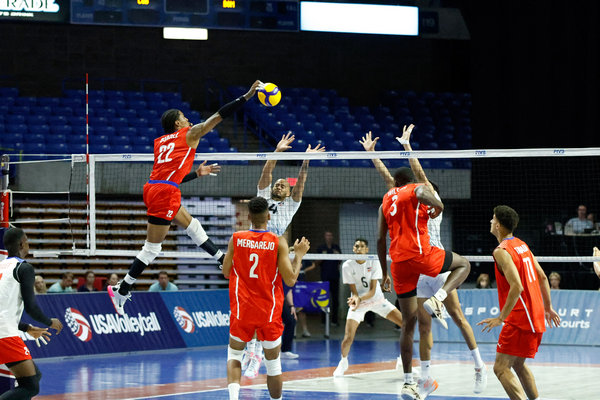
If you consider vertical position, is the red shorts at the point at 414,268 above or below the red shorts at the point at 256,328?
above

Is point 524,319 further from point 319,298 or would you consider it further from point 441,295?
point 319,298

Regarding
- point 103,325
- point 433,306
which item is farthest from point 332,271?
point 433,306

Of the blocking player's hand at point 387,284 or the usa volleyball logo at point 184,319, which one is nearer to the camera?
the blocking player's hand at point 387,284

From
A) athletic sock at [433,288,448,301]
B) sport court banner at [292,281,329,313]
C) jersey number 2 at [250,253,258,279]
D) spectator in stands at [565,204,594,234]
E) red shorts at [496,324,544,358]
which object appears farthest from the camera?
spectator in stands at [565,204,594,234]

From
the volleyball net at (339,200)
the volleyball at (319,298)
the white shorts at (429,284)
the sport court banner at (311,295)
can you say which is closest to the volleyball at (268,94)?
the white shorts at (429,284)

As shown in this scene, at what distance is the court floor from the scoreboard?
7.62 meters

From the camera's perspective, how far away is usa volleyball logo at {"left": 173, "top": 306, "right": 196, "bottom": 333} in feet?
55.0

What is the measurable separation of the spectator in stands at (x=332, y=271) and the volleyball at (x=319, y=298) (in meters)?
1.67

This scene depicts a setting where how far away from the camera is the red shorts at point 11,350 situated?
7.82 m

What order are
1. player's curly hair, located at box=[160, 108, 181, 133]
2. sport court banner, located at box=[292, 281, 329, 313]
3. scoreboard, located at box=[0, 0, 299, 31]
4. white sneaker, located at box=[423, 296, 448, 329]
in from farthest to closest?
scoreboard, located at box=[0, 0, 299, 31]
sport court banner, located at box=[292, 281, 329, 313]
player's curly hair, located at box=[160, 108, 181, 133]
white sneaker, located at box=[423, 296, 448, 329]

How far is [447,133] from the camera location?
24.8 meters

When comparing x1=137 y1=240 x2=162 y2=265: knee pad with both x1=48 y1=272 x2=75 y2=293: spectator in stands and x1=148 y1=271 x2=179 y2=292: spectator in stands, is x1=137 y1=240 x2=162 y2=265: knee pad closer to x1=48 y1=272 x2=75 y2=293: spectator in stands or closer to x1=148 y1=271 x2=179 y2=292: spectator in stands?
x1=48 y1=272 x2=75 y2=293: spectator in stands

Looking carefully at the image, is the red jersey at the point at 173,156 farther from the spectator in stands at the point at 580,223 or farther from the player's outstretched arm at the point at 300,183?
the spectator in stands at the point at 580,223

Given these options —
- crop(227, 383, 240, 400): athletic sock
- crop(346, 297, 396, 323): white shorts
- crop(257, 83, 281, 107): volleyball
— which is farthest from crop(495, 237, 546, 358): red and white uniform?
crop(346, 297, 396, 323): white shorts
